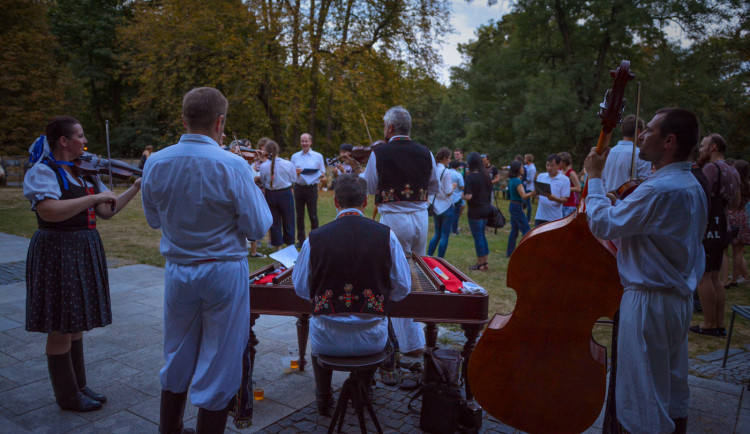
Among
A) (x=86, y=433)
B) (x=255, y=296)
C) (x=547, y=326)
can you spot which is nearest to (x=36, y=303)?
(x=86, y=433)

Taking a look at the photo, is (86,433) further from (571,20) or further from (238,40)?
(571,20)

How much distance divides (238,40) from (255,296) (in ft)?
57.4

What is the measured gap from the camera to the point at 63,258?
3209 mm

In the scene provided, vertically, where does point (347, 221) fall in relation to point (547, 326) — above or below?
above

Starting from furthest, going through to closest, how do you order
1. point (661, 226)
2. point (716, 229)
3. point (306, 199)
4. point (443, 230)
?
point (306, 199), point (443, 230), point (716, 229), point (661, 226)

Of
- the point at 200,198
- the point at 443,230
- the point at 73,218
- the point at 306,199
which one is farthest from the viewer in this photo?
the point at 306,199

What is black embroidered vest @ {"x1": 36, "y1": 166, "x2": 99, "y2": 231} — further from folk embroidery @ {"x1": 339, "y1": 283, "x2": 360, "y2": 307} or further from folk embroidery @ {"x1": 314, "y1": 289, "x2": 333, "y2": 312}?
folk embroidery @ {"x1": 339, "y1": 283, "x2": 360, "y2": 307}

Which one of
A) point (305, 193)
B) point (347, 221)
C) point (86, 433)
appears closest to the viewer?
point (347, 221)

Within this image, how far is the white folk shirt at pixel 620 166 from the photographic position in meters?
4.49

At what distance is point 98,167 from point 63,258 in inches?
26.5

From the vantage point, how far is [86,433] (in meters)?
3.10

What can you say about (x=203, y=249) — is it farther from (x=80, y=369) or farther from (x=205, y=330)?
(x=80, y=369)

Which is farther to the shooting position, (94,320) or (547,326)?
(94,320)

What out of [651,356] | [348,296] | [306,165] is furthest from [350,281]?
[306,165]
